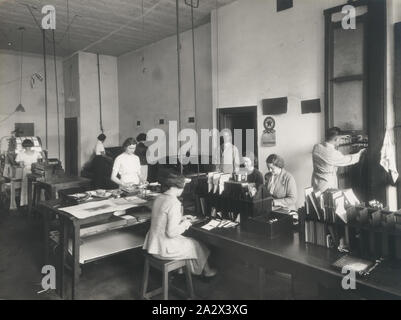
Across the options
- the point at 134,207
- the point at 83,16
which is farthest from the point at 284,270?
the point at 83,16

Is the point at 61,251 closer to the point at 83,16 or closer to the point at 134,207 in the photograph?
the point at 134,207

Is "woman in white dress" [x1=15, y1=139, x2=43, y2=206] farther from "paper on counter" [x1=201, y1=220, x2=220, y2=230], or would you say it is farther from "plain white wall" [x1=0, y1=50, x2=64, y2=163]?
"paper on counter" [x1=201, y1=220, x2=220, y2=230]

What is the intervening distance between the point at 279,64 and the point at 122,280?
3.99 metres

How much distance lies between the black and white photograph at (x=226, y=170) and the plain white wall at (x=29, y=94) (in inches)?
3.4

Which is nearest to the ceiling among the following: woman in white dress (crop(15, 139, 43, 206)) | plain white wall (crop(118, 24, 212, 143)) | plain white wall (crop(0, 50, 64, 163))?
plain white wall (crop(118, 24, 212, 143))

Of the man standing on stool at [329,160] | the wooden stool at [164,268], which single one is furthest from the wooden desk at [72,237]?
the man standing on stool at [329,160]

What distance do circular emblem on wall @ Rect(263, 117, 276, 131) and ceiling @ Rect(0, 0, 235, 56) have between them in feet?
7.52

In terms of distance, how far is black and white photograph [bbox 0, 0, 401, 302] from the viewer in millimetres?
2633

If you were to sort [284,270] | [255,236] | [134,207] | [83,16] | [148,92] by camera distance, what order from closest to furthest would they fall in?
[284,270] → [255,236] → [134,207] → [83,16] → [148,92]

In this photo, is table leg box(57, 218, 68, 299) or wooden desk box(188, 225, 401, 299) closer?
wooden desk box(188, 225, 401, 299)

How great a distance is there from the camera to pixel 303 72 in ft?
16.8

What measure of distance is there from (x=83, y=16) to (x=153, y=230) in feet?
17.9

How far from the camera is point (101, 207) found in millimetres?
3555

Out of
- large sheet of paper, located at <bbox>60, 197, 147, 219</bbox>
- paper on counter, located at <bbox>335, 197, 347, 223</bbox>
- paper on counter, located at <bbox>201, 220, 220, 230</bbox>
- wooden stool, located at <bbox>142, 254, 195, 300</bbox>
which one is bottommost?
wooden stool, located at <bbox>142, 254, 195, 300</bbox>
